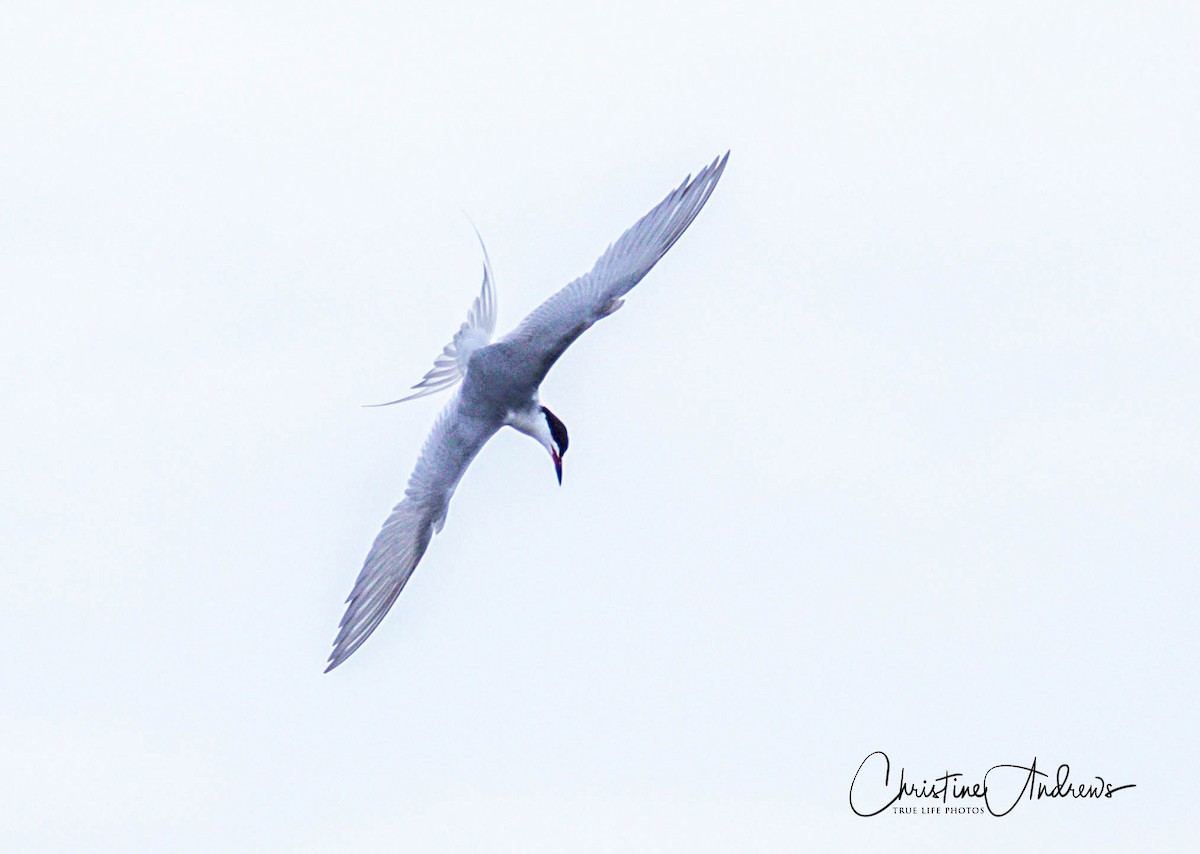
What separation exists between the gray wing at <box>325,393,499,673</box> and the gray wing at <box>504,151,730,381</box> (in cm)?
151

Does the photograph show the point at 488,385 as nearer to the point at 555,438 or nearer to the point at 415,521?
the point at 555,438

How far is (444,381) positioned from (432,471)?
2.49 ft

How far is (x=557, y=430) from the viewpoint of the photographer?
20.6 meters

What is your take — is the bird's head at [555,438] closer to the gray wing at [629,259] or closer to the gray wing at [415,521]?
the gray wing at [415,521]

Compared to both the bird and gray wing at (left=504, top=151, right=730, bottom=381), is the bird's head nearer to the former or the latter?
the bird

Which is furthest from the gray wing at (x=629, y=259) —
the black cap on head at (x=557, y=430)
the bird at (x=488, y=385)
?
the black cap on head at (x=557, y=430)

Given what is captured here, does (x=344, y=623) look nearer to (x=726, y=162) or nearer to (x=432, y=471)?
(x=432, y=471)

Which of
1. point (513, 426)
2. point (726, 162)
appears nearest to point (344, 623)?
point (513, 426)

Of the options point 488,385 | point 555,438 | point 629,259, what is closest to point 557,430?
point 555,438

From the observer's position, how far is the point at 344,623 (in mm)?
20391

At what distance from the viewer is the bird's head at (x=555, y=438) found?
67.5 feet

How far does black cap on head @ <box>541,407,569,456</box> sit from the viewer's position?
20.6m

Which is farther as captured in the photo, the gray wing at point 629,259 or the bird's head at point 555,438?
the bird's head at point 555,438

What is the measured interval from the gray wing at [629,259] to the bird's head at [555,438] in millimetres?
1341
